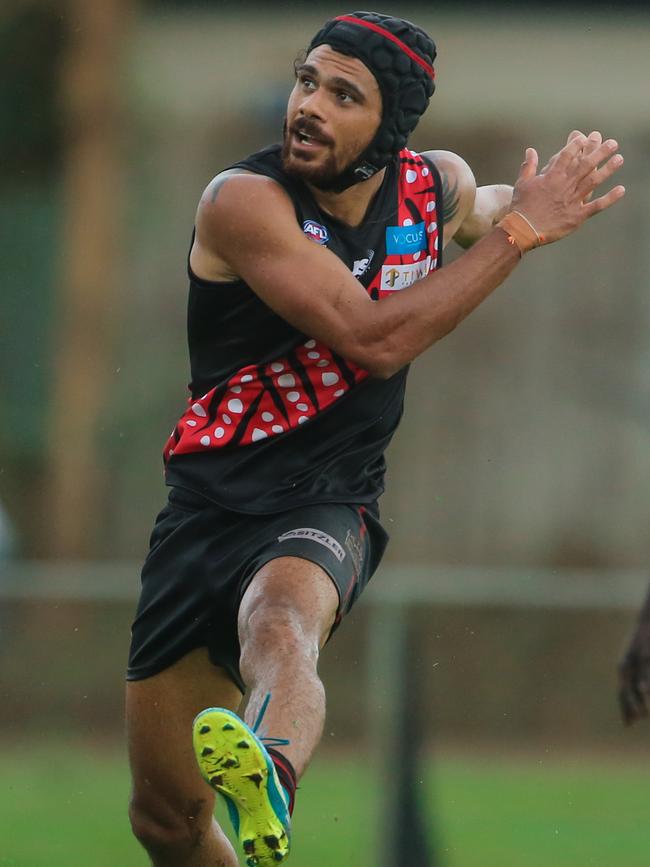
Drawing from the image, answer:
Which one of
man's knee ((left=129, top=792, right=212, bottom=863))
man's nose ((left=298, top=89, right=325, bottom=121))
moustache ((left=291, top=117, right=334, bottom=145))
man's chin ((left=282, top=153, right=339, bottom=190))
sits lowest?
man's knee ((left=129, top=792, right=212, bottom=863))

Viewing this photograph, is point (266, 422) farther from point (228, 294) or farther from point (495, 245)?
point (495, 245)

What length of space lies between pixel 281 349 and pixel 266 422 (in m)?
0.22

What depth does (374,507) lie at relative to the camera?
5250 millimetres

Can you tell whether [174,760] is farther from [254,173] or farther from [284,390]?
[254,173]

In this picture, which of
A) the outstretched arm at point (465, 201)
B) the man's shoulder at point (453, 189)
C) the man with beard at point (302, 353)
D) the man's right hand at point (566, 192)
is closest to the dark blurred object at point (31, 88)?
the outstretched arm at point (465, 201)

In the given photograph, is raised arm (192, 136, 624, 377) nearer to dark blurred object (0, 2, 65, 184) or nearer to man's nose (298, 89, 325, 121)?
man's nose (298, 89, 325, 121)

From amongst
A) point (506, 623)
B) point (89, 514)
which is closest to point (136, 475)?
point (89, 514)

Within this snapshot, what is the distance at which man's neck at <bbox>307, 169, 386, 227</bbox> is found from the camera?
5082 mm

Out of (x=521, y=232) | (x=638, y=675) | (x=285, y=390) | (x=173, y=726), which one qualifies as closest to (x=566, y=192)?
(x=521, y=232)

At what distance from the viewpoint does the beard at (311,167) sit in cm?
492

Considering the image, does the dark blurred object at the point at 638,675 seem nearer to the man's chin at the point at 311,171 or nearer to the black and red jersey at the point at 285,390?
the black and red jersey at the point at 285,390

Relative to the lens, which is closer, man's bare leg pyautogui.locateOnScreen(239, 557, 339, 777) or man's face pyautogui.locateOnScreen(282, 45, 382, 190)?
man's bare leg pyautogui.locateOnScreen(239, 557, 339, 777)

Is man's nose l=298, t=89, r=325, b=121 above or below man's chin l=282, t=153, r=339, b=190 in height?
above

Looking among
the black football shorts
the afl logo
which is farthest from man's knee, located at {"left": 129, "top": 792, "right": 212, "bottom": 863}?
the afl logo
